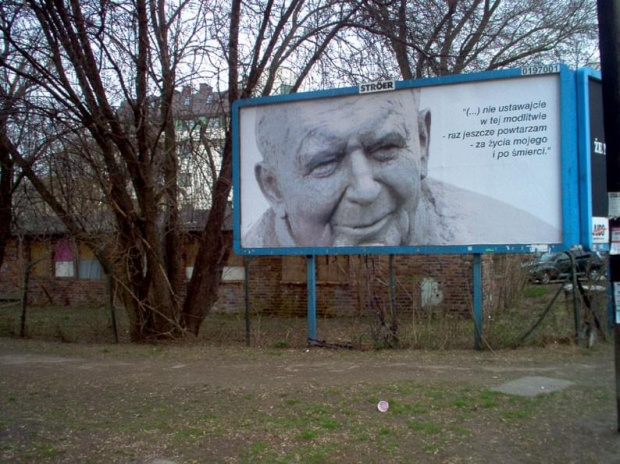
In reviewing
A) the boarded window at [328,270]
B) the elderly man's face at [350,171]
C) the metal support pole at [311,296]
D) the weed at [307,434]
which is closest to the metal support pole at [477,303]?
the elderly man's face at [350,171]

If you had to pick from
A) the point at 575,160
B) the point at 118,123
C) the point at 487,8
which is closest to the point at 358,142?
the point at 575,160

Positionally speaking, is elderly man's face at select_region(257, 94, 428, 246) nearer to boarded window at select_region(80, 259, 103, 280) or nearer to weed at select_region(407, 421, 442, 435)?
weed at select_region(407, 421, 442, 435)

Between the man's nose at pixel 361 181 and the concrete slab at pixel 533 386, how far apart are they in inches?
168

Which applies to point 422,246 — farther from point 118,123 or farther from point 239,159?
point 118,123

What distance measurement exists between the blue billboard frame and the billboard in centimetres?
14

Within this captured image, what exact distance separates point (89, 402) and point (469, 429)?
15.2 feet

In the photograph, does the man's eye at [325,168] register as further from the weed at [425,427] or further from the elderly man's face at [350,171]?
the weed at [425,427]

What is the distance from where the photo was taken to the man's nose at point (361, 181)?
39.5 ft

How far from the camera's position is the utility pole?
6.70 meters

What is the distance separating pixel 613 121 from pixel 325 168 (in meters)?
6.29

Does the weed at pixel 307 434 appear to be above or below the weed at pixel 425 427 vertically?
below

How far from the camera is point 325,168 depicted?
40.9 feet

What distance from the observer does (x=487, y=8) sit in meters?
19.7

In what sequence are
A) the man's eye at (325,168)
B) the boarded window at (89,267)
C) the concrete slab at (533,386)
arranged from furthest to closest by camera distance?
1. the boarded window at (89,267)
2. the man's eye at (325,168)
3. the concrete slab at (533,386)
